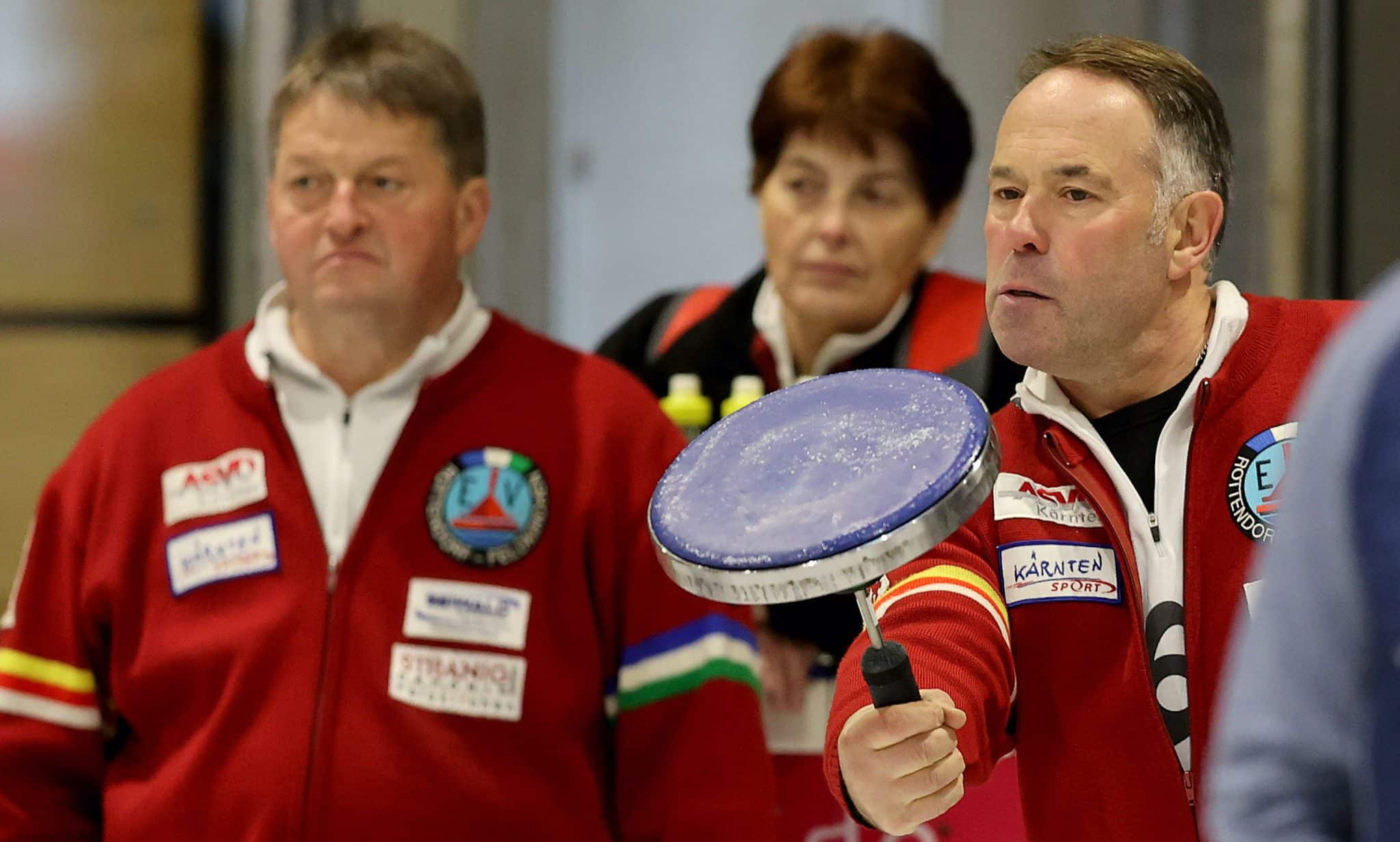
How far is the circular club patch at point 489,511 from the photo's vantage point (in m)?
2.02

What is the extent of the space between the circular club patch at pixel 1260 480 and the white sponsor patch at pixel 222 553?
1.16 m

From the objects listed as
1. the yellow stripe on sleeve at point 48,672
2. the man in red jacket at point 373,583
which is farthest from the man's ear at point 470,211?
the yellow stripe on sleeve at point 48,672

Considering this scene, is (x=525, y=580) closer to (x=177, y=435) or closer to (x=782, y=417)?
(x=177, y=435)

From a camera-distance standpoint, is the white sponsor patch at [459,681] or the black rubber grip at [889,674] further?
the white sponsor patch at [459,681]

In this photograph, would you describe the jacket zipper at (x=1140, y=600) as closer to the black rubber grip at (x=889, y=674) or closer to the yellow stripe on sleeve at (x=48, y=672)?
the black rubber grip at (x=889, y=674)

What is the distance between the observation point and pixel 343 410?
2.11 meters

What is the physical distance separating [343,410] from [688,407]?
0.51 meters

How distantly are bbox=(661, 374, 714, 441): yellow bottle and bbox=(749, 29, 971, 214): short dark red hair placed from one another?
1.08ft

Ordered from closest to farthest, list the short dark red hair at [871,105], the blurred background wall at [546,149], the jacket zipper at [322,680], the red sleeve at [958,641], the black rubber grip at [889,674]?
the black rubber grip at [889,674] < the red sleeve at [958,641] < the jacket zipper at [322,680] < the short dark red hair at [871,105] < the blurred background wall at [546,149]

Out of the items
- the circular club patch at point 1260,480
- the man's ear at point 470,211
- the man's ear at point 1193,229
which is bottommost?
the circular club patch at point 1260,480

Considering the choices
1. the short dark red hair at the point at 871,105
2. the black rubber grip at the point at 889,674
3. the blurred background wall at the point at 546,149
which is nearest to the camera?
the black rubber grip at the point at 889,674

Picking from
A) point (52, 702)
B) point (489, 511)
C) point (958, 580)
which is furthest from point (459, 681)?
point (958, 580)

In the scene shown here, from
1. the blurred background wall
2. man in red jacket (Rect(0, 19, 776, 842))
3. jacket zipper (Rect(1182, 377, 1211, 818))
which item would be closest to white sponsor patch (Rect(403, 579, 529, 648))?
man in red jacket (Rect(0, 19, 776, 842))

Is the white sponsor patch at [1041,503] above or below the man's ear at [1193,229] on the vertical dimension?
below
